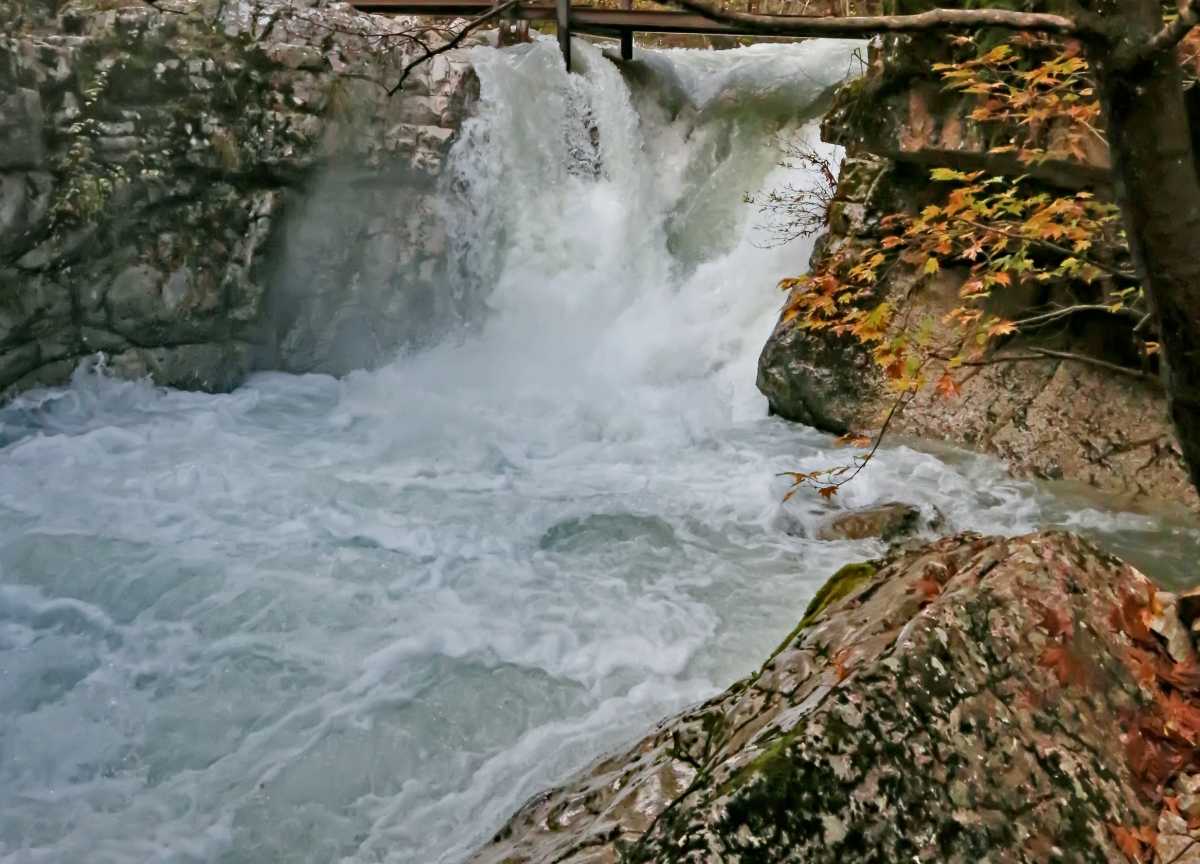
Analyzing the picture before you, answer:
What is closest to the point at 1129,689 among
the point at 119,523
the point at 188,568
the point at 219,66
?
the point at 188,568

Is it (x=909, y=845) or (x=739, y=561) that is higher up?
(x=909, y=845)

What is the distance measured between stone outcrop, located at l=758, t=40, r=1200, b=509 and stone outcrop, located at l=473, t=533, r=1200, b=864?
14.0 feet

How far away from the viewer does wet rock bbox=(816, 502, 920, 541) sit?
6059mm

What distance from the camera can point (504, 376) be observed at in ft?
31.7

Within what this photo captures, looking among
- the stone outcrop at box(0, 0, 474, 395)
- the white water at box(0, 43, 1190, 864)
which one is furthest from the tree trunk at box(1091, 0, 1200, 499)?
the stone outcrop at box(0, 0, 474, 395)

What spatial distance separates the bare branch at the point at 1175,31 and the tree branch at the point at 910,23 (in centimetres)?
10

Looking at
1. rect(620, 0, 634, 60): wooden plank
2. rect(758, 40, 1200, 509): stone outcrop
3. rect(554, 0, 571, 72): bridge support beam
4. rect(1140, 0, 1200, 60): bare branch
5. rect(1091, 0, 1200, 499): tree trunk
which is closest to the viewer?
rect(1140, 0, 1200, 60): bare branch

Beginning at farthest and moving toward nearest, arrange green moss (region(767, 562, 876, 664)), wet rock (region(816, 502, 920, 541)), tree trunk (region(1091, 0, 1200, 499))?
wet rock (region(816, 502, 920, 541))
green moss (region(767, 562, 876, 664))
tree trunk (region(1091, 0, 1200, 499))

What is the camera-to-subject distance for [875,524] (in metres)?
6.13

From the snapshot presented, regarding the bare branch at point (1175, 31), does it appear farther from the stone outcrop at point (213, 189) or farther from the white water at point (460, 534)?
the stone outcrop at point (213, 189)

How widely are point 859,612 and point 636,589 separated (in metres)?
2.84

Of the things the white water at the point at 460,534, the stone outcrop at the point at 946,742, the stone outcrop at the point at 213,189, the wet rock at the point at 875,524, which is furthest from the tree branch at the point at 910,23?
the stone outcrop at the point at 213,189

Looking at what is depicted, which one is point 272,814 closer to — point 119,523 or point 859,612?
point 859,612

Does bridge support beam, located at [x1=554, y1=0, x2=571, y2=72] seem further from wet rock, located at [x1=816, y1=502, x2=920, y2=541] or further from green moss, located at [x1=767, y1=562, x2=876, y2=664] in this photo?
green moss, located at [x1=767, y1=562, x2=876, y2=664]
